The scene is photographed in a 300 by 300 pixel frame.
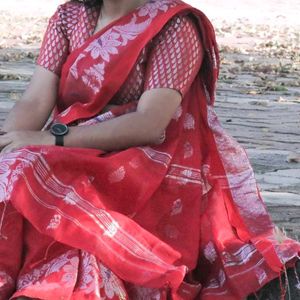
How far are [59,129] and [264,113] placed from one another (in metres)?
3.50

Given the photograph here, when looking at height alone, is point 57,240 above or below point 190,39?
below

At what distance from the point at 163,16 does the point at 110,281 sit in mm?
792

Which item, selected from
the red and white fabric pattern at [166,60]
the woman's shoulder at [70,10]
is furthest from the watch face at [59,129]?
the woman's shoulder at [70,10]

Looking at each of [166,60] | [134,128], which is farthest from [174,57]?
[134,128]

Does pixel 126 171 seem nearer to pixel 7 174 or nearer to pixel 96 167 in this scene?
pixel 96 167

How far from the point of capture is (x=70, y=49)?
270 centimetres

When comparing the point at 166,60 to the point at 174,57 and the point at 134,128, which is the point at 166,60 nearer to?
the point at 174,57

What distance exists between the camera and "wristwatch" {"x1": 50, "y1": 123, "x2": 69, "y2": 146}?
2.44 meters

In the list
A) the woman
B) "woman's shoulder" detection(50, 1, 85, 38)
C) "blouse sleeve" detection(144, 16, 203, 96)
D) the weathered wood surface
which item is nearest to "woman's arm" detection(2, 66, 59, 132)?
the woman

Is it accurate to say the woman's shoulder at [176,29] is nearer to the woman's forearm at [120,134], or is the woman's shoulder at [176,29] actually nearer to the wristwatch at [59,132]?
the woman's forearm at [120,134]

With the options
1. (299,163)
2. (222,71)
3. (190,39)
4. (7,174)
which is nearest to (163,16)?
(190,39)

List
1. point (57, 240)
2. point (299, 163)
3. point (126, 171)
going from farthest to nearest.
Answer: point (299, 163), point (126, 171), point (57, 240)

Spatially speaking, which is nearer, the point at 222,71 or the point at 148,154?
the point at 148,154

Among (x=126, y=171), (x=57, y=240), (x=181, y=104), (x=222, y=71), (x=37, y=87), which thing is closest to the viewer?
(x=57, y=240)
